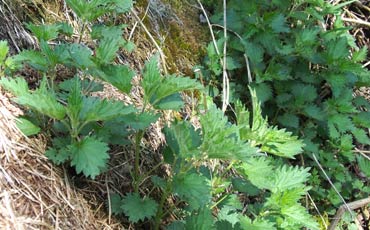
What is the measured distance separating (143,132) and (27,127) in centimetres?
41

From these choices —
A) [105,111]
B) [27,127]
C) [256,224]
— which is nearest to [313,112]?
[256,224]

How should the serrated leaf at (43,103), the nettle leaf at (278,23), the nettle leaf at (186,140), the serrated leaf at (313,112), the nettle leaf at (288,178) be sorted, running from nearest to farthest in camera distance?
the serrated leaf at (43,103) < the nettle leaf at (186,140) < the nettle leaf at (288,178) < the nettle leaf at (278,23) < the serrated leaf at (313,112)

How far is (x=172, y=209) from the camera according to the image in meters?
2.15

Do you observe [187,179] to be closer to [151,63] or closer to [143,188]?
[143,188]

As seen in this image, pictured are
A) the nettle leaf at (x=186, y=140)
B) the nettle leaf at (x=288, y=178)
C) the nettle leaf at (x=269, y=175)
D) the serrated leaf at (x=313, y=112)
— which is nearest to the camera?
the nettle leaf at (x=186, y=140)

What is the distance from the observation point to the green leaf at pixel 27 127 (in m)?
1.94

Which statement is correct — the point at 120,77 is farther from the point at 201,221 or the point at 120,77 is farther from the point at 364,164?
the point at 364,164

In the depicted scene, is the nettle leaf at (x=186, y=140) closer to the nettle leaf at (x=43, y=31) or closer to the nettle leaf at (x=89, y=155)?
the nettle leaf at (x=89, y=155)

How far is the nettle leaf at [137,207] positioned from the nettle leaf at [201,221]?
0.15 m

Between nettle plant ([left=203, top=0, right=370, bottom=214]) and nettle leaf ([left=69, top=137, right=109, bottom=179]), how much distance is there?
3.95ft

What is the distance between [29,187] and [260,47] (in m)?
1.60

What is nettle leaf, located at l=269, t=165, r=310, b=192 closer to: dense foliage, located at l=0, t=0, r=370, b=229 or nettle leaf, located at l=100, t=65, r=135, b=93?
dense foliage, located at l=0, t=0, r=370, b=229

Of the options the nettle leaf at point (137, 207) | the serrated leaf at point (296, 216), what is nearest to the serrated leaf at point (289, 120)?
the serrated leaf at point (296, 216)

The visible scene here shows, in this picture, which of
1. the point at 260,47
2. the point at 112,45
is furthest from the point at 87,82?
the point at 260,47
